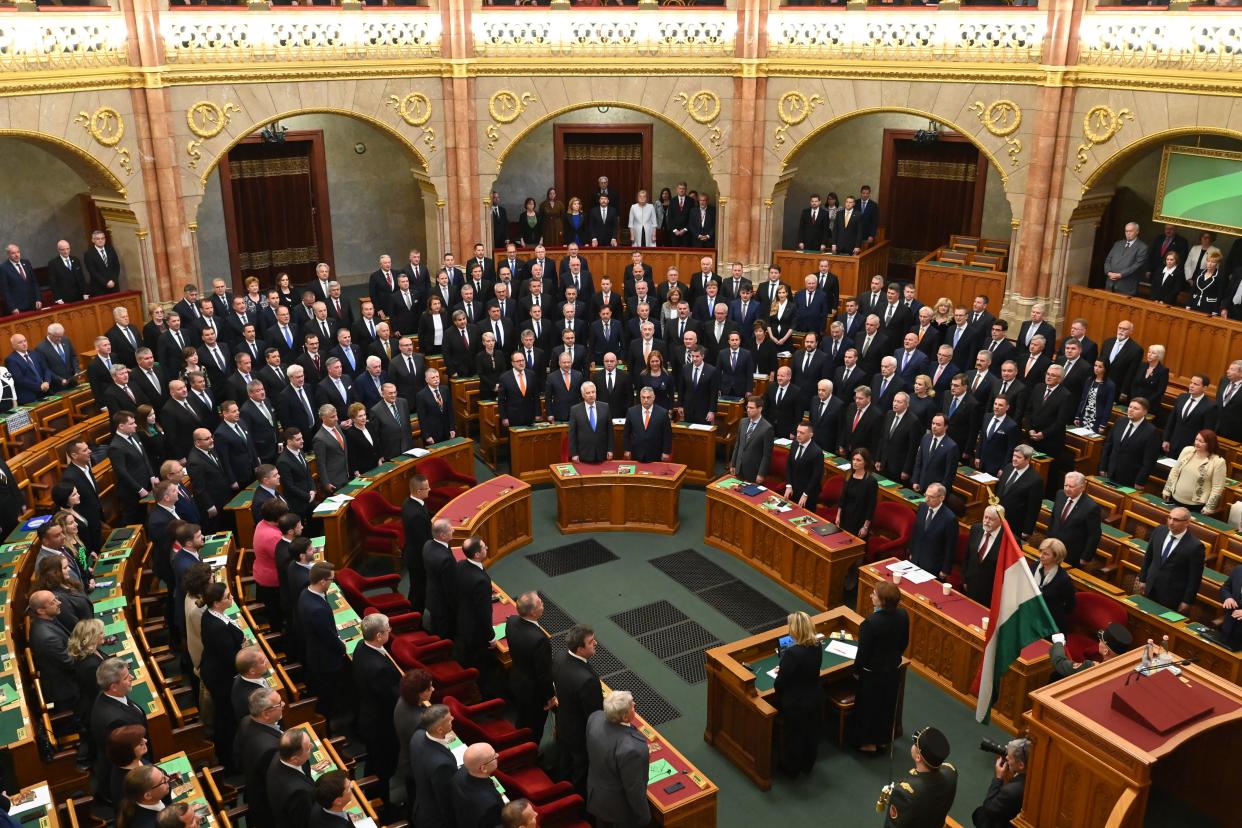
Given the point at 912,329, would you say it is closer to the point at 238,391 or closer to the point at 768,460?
the point at 768,460

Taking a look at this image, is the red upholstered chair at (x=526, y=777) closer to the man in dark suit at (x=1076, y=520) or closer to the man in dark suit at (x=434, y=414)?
the man in dark suit at (x=1076, y=520)

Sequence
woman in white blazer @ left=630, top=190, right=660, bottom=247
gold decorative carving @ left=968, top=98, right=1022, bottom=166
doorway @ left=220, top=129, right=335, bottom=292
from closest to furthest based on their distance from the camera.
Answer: gold decorative carving @ left=968, top=98, right=1022, bottom=166 < doorway @ left=220, top=129, right=335, bottom=292 < woman in white blazer @ left=630, top=190, right=660, bottom=247

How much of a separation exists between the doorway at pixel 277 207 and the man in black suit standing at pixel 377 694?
1346cm

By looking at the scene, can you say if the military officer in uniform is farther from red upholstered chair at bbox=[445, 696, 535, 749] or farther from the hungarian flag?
red upholstered chair at bbox=[445, 696, 535, 749]

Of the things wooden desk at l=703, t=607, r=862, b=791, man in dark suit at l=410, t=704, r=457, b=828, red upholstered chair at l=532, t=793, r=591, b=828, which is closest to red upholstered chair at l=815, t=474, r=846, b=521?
wooden desk at l=703, t=607, r=862, b=791

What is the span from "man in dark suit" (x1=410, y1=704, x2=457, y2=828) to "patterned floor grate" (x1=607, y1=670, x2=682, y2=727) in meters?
2.62

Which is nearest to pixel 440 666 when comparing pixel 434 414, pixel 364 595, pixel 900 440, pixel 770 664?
pixel 364 595

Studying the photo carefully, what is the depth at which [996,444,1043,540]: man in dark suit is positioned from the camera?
980cm

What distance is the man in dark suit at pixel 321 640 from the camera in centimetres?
746

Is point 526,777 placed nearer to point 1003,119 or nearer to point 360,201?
point 1003,119

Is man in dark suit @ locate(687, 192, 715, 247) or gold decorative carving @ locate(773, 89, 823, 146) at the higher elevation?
gold decorative carving @ locate(773, 89, 823, 146)

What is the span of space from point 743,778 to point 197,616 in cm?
410

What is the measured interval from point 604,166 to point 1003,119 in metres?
8.02

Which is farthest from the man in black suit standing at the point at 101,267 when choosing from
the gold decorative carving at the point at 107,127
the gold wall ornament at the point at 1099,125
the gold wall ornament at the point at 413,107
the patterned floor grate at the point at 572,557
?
the gold wall ornament at the point at 1099,125
